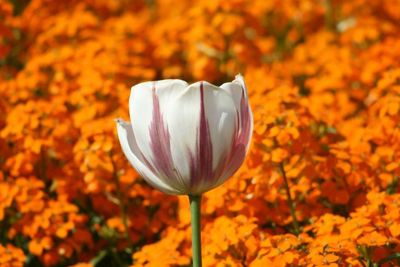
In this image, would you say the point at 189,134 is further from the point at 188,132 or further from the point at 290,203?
the point at 290,203

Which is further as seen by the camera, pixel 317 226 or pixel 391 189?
pixel 391 189

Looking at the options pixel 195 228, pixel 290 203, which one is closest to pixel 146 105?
pixel 195 228

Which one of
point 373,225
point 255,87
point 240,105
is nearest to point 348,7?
point 255,87

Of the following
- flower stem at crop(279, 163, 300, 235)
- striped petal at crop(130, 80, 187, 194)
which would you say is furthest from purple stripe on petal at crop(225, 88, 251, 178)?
flower stem at crop(279, 163, 300, 235)

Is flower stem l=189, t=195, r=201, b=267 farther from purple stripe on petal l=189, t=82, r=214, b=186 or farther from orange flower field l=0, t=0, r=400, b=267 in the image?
orange flower field l=0, t=0, r=400, b=267

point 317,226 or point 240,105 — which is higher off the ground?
point 240,105

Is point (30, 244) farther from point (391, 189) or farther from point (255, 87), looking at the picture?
point (391, 189)
